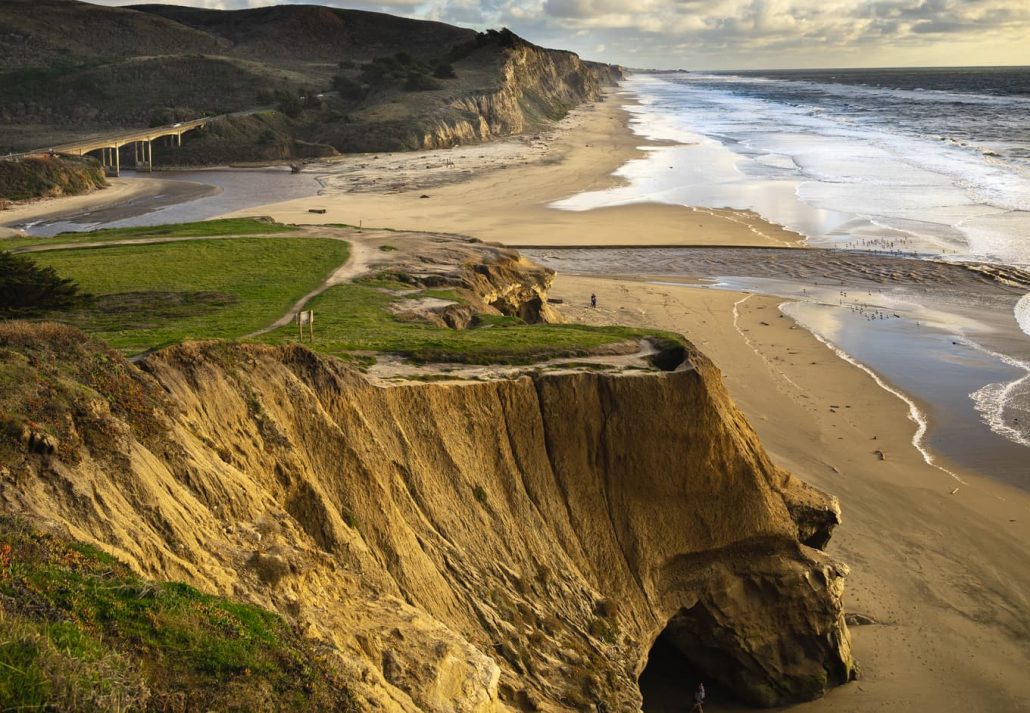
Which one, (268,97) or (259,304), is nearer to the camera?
(259,304)

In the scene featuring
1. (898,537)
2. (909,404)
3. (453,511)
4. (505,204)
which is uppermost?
(453,511)

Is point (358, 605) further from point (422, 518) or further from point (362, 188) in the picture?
point (362, 188)

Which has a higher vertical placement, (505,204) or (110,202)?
(110,202)

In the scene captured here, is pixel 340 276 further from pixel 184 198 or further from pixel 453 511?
pixel 184 198

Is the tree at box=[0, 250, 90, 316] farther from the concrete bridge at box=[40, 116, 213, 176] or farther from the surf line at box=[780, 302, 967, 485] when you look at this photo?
the concrete bridge at box=[40, 116, 213, 176]

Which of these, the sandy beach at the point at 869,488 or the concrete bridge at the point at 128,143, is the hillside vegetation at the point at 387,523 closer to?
the sandy beach at the point at 869,488

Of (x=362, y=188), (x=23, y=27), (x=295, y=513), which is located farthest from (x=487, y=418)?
(x=23, y=27)

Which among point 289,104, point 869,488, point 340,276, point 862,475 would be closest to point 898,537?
point 869,488
